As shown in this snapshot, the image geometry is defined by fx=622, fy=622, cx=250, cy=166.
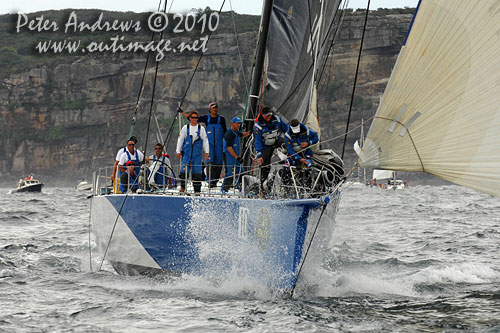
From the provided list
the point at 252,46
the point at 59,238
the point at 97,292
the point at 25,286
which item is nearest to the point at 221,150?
the point at 97,292

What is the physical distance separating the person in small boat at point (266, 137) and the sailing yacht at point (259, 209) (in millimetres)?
232

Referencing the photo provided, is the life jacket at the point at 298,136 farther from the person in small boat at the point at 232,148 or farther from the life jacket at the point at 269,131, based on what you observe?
the person in small boat at the point at 232,148

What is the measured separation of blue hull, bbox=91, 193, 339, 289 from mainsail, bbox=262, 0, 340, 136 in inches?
83.4

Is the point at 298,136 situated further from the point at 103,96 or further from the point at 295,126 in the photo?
the point at 103,96

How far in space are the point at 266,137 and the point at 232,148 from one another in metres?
0.82

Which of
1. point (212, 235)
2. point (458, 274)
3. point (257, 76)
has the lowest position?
point (458, 274)

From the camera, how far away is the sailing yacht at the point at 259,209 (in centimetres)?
627

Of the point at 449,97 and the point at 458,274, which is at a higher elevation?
the point at 449,97

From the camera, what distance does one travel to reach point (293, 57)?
27.7ft

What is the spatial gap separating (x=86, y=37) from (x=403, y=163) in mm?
117364

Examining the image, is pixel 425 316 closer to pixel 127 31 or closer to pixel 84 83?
pixel 84 83

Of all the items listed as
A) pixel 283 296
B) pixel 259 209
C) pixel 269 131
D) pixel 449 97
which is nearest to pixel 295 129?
pixel 269 131

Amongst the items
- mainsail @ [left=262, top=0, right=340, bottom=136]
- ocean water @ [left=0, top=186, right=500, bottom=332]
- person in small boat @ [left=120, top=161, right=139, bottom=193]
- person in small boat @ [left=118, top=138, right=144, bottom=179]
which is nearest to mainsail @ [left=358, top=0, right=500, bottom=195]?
ocean water @ [left=0, top=186, right=500, bottom=332]

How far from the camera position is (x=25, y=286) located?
7312mm
